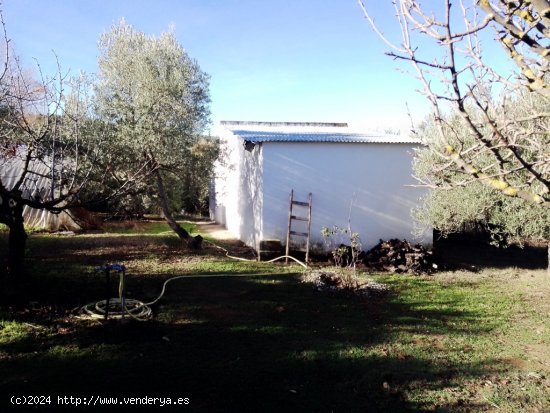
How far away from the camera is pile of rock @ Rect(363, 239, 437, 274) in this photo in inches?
429

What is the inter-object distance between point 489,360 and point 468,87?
13.5 feet

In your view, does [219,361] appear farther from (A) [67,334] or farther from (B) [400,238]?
(B) [400,238]

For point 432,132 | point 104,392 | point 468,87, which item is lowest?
point 104,392

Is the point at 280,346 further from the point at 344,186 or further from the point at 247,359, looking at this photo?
the point at 344,186

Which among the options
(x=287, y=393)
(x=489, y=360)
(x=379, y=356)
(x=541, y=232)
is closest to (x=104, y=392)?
(x=287, y=393)

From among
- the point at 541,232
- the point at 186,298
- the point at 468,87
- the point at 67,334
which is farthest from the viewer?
the point at 541,232

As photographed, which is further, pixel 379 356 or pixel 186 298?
pixel 186 298

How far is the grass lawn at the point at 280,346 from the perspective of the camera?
161 inches

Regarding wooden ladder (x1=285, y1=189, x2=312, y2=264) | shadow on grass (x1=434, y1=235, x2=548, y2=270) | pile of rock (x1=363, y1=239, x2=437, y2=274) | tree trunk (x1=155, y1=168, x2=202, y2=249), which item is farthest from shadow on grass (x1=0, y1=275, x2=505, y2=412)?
tree trunk (x1=155, y1=168, x2=202, y2=249)

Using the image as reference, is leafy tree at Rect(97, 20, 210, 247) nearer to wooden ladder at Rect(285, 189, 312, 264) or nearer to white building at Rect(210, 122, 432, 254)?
white building at Rect(210, 122, 432, 254)

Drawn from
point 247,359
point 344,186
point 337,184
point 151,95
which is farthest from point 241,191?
point 247,359

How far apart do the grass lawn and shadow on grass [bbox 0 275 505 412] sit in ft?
0.06

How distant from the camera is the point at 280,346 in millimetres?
5355

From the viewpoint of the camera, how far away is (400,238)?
12.6 metres
